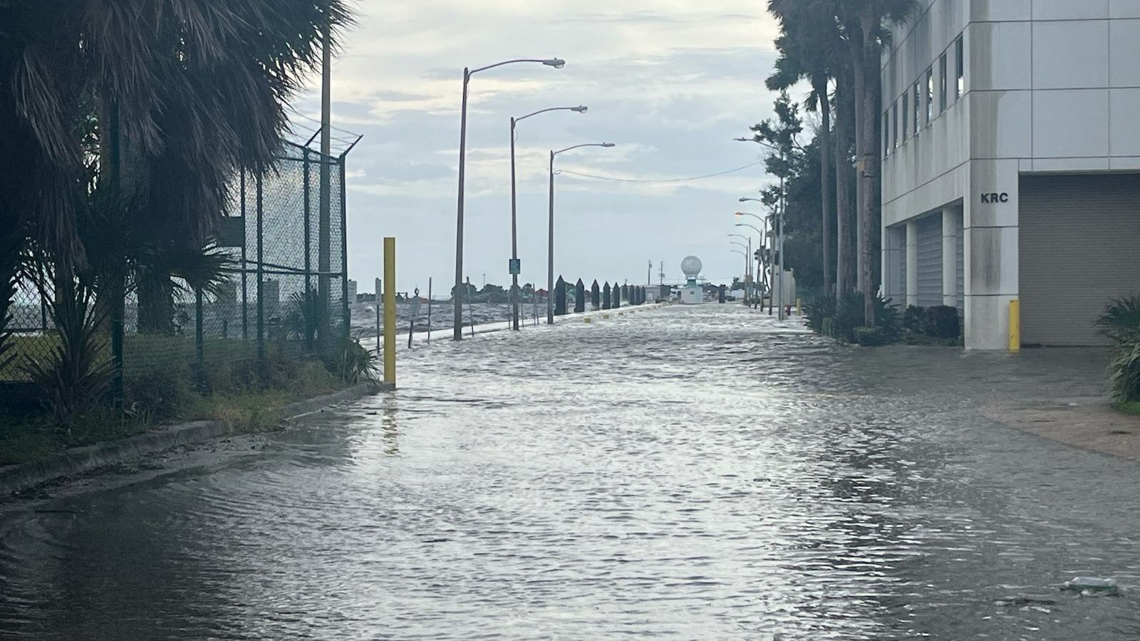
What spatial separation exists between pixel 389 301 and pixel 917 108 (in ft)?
88.6

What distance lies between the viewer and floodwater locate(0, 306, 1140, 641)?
22.4 feet

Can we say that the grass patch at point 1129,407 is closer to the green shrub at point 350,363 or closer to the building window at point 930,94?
the green shrub at point 350,363

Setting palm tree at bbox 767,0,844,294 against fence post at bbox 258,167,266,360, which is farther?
palm tree at bbox 767,0,844,294

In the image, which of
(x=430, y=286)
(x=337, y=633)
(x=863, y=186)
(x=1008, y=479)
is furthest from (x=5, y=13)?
(x=863, y=186)

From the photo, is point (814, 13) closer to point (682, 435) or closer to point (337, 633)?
point (682, 435)

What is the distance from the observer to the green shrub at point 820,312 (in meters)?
50.9

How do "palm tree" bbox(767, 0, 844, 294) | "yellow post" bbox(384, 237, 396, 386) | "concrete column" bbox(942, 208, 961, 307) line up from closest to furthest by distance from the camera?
1. "yellow post" bbox(384, 237, 396, 386)
2. "concrete column" bbox(942, 208, 961, 307)
3. "palm tree" bbox(767, 0, 844, 294)

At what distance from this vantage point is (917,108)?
4519cm

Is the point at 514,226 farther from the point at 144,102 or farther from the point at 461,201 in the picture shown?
the point at 144,102

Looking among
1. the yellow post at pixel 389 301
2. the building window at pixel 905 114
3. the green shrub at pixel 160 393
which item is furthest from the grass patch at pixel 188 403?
the building window at pixel 905 114

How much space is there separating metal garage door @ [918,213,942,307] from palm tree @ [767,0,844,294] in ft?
20.5

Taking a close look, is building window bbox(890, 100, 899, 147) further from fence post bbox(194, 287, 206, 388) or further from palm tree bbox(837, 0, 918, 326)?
fence post bbox(194, 287, 206, 388)

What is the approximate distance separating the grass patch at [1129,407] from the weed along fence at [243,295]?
9.78 metres

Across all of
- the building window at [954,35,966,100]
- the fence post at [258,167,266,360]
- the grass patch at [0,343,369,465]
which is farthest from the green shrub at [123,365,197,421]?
the building window at [954,35,966,100]
